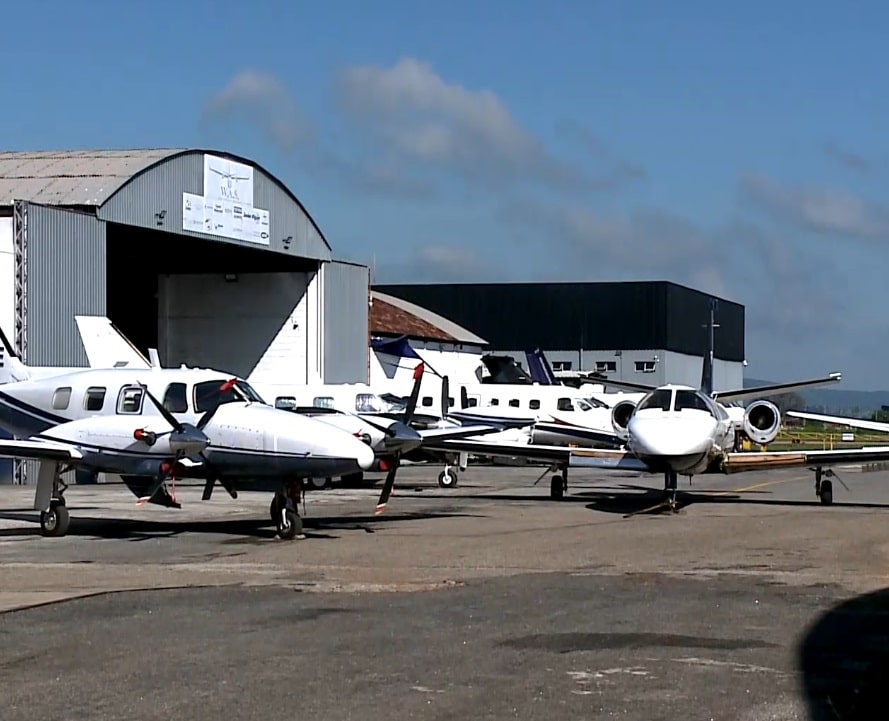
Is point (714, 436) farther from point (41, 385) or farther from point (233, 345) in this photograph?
point (233, 345)

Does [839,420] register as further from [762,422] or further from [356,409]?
[356,409]

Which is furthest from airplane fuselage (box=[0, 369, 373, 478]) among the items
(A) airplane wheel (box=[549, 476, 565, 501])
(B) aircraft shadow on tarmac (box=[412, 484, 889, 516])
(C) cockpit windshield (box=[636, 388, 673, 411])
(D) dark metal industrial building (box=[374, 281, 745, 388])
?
(D) dark metal industrial building (box=[374, 281, 745, 388])

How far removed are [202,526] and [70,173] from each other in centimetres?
1928

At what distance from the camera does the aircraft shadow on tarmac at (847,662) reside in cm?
816

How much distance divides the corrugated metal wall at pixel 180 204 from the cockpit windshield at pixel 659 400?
17.8m

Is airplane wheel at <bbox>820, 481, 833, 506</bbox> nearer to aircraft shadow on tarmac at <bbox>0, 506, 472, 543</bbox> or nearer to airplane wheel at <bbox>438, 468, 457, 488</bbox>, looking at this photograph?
aircraft shadow on tarmac at <bbox>0, 506, 472, 543</bbox>

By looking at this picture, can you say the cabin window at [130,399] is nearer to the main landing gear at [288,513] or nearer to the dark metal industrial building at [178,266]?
the main landing gear at [288,513]

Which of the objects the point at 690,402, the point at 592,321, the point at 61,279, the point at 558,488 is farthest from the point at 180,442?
the point at 592,321

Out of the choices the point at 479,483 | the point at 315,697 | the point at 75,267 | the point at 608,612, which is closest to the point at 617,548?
the point at 608,612

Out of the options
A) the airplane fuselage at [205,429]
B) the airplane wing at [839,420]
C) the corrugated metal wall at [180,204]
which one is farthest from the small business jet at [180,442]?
the corrugated metal wall at [180,204]

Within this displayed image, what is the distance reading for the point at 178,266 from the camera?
49844 millimetres

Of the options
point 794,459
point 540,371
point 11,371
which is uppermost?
point 540,371

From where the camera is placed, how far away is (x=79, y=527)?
21703 mm

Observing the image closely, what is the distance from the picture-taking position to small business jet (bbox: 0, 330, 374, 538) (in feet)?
61.2
